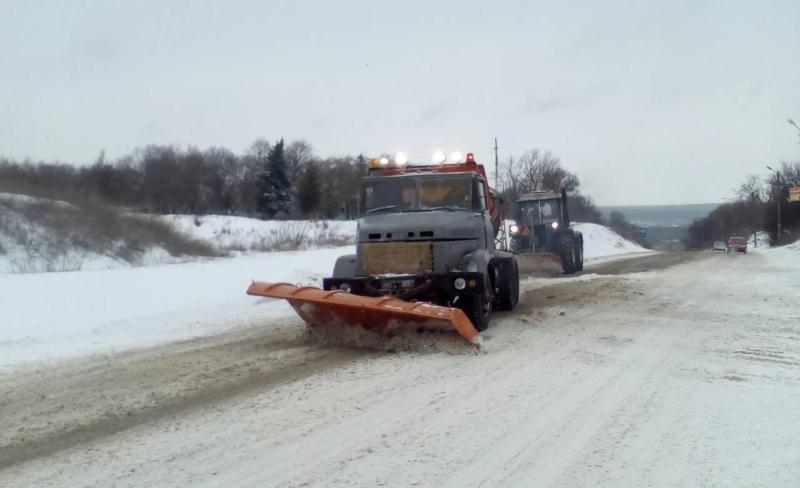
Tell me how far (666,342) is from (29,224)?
23581 millimetres

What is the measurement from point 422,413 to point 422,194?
5225 mm

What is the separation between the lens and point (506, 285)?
11.5 metres

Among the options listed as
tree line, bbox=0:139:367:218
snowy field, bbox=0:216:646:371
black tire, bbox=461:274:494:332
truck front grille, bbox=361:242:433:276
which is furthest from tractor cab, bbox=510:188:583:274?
tree line, bbox=0:139:367:218

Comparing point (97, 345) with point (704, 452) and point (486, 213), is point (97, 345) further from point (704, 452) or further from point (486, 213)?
point (704, 452)

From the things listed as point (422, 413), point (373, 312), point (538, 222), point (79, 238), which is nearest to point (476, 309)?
point (373, 312)

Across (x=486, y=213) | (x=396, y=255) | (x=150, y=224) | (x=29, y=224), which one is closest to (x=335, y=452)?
(x=396, y=255)

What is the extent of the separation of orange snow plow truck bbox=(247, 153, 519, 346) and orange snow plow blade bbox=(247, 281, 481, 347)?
12mm

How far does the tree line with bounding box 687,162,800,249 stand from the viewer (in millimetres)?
66731

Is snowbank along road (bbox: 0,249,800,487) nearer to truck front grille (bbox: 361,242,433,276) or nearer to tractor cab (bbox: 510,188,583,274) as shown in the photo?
truck front grille (bbox: 361,242,433,276)

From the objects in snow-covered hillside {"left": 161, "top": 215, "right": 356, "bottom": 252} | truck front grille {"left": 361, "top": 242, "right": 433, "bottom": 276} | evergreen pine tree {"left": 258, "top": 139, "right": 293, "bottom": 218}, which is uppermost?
evergreen pine tree {"left": 258, "top": 139, "right": 293, "bottom": 218}

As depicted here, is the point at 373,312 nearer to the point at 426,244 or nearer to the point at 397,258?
the point at 397,258

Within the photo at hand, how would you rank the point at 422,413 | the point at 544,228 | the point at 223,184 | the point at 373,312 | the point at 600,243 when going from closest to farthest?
the point at 422,413
the point at 373,312
the point at 544,228
the point at 600,243
the point at 223,184

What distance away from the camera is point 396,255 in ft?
30.0

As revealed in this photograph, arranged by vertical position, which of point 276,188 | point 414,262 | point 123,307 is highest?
point 276,188
